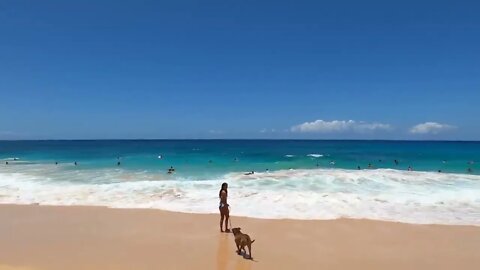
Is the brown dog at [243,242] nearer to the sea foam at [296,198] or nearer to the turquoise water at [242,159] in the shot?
the sea foam at [296,198]

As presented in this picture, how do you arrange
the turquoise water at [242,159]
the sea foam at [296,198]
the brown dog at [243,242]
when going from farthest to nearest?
the turquoise water at [242,159], the sea foam at [296,198], the brown dog at [243,242]

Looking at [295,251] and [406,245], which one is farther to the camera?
[406,245]

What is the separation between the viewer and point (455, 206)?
45.6ft

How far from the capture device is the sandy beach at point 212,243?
750cm

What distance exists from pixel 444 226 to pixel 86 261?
10.1 m

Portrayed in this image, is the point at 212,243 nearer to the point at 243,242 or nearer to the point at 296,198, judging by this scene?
the point at 243,242

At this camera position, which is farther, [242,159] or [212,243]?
[242,159]

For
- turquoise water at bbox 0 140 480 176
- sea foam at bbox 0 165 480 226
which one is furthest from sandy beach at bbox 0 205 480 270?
turquoise water at bbox 0 140 480 176

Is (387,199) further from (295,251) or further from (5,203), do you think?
(5,203)

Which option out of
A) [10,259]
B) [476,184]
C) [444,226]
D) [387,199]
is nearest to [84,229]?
[10,259]

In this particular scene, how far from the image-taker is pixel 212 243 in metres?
8.80

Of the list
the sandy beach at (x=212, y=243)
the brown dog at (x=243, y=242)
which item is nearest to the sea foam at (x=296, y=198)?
the sandy beach at (x=212, y=243)

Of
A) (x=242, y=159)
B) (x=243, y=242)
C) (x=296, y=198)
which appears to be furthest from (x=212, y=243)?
(x=242, y=159)

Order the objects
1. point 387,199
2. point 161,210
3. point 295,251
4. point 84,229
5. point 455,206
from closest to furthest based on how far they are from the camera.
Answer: point 295,251 < point 84,229 < point 161,210 < point 455,206 < point 387,199
